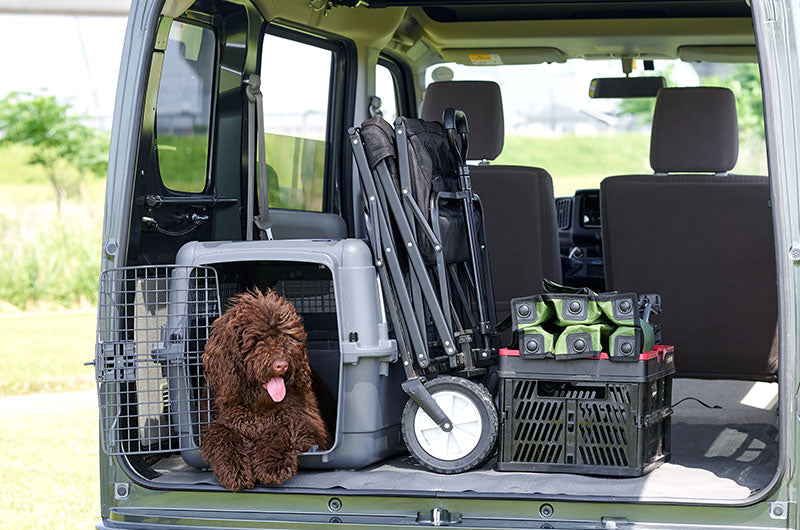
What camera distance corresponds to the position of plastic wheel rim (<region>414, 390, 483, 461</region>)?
117 inches

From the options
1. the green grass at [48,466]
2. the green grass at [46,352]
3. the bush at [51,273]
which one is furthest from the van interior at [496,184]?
the bush at [51,273]

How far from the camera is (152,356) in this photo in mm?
2869

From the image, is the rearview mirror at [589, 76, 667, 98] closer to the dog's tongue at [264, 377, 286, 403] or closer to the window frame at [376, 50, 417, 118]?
the window frame at [376, 50, 417, 118]

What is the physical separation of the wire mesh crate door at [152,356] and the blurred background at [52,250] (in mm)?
1861

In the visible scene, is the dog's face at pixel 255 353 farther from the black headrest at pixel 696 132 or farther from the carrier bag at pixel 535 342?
the black headrest at pixel 696 132

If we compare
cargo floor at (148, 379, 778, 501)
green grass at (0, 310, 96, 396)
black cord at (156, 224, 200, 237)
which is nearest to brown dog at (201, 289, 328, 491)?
cargo floor at (148, 379, 778, 501)

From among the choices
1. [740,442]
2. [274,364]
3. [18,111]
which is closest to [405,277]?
[274,364]

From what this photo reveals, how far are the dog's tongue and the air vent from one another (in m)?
3.42

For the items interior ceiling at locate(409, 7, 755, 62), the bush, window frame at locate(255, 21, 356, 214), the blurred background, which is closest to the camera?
window frame at locate(255, 21, 356, 214)

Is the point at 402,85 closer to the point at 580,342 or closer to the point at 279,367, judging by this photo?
the point at 580,342

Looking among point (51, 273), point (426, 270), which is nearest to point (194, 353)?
point (426, 270)

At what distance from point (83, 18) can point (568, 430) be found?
16509 millimetres

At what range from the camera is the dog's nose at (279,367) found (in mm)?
2721

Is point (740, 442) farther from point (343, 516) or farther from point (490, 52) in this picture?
point (490, 52)
